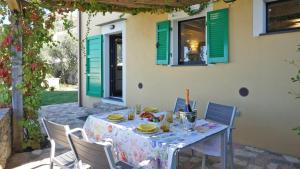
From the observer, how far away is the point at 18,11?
12.5 feet

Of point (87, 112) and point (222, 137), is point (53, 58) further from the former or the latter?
point (222, 137)

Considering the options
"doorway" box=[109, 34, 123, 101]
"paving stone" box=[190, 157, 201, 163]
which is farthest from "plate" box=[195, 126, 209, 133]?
"doorway" box=[109, 34, 123, 101]

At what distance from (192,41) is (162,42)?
2.00 feet

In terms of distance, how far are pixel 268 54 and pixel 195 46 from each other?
1509mm

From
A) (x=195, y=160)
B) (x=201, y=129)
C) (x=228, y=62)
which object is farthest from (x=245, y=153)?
(x=201, y=129)

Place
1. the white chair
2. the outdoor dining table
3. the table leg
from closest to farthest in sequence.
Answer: the outdoor dining table < the table leg < the white chair

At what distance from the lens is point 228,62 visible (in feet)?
14.4

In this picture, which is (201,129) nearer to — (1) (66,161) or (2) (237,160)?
(1) (66,161)

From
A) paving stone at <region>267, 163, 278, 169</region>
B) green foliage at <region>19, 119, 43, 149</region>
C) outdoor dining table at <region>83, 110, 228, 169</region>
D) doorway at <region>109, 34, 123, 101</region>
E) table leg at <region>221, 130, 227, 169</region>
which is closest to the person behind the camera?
outdoor dining table at <region>83, 110, 228, 169</region>

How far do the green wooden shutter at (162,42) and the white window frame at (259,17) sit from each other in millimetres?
1743

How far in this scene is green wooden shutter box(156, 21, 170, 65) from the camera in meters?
5.30

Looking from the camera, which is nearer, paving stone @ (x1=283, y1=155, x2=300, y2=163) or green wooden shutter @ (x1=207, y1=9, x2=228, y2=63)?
paving stone @ (x1=283, y1=155, x2=300, y2=163)

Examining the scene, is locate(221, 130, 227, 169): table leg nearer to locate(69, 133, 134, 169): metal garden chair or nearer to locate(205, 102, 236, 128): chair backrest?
locate(205, 102, 236, 128): chair backrest

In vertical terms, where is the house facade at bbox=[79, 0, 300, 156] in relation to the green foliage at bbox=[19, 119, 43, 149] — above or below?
above
